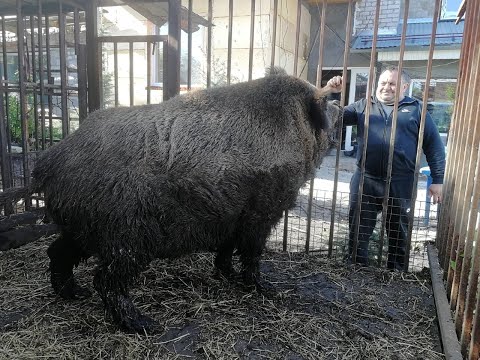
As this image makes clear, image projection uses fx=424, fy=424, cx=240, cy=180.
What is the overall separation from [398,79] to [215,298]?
8.64ft

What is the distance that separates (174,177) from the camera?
113 inches

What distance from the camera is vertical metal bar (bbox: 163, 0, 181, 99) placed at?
4633 millimetres

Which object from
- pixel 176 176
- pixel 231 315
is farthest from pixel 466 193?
pixel 176 176

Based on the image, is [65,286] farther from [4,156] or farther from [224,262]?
[4,156]

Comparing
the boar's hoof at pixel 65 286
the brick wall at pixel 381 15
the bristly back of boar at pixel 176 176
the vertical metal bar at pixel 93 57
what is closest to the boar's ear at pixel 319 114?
the bristly back of boar at pixel 176 176

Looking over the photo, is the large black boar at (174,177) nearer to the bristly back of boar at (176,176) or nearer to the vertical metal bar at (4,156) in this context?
the bristly back of boar at (176,176)

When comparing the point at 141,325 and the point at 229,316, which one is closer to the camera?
the point at 141,325

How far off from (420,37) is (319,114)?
10.2 m

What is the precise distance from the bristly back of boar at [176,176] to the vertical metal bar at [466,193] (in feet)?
3.68

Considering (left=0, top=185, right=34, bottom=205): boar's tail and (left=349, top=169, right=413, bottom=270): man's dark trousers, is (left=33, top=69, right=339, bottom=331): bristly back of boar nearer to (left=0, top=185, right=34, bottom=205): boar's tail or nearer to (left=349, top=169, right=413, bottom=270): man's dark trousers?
(left=0, top=185, right=34, bottom=205): boar's tail

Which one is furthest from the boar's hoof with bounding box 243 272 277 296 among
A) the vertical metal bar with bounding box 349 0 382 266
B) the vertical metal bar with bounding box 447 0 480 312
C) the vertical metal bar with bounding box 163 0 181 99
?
the vertical metal bar with bounding box 163 0 181 99

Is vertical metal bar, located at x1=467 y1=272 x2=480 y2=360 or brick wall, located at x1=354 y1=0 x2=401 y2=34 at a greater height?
brick wall, located at x1=354 y1=0 x2=401 y2=34

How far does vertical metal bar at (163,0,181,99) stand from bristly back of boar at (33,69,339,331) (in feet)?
4.68

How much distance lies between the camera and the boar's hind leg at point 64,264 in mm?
3305
